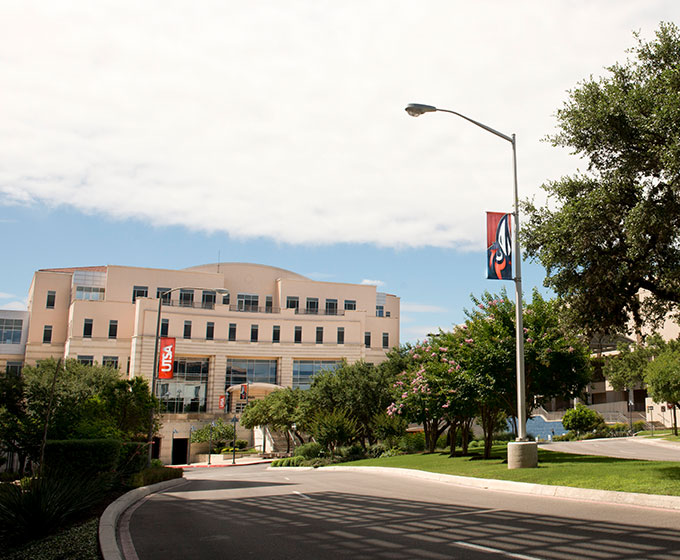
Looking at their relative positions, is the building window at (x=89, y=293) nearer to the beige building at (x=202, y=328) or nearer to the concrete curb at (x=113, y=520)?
the beige building at (x=202, y=328)

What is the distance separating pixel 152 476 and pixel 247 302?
224 feet

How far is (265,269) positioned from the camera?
9256 cm

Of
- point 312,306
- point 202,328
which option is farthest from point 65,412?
point 312,306

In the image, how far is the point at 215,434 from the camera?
7012 centimetres

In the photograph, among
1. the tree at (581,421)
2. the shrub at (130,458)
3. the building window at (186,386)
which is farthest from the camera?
the building window at (186,386)

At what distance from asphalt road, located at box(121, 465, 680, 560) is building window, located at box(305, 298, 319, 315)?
73920 millimetres

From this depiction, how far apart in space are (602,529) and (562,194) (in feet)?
32.6

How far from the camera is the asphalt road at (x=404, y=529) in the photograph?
8.01 meters

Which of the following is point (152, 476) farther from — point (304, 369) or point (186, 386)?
point (304, 369)

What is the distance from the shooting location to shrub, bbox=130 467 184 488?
2006 centimetres

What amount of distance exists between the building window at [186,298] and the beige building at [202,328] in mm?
160

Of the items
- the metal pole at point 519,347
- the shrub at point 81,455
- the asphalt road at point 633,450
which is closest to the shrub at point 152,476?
the shrub at point 81,455

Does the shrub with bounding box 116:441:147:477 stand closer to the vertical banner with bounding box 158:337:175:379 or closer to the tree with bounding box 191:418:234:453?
the vertical banner with bounding box 158:337:175:379

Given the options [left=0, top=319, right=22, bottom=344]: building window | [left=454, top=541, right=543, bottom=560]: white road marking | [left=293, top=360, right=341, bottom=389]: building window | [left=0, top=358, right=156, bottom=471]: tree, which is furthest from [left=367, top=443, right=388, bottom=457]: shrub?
[left=0, top=319, right=22, bottom=344]: building window
